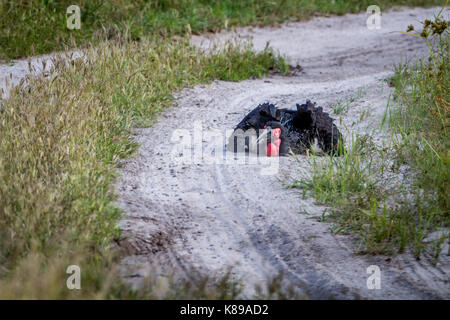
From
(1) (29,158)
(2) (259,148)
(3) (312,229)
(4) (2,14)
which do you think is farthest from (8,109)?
(4) (2,14)

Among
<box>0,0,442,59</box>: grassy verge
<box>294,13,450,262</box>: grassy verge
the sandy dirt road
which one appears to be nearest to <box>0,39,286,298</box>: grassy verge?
the sandy dirt road

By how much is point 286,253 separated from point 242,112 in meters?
3.30

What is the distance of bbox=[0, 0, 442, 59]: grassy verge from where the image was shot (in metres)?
7.82

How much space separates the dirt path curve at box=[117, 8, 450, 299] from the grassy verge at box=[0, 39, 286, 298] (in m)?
0.22

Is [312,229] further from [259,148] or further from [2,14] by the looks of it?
[2,14]

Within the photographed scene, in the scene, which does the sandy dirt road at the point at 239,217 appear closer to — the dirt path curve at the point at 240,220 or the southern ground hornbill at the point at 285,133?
the dirt path curve at the point at 240,220

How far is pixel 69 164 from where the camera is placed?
13.1 ft

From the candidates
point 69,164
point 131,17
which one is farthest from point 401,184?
point 131,17

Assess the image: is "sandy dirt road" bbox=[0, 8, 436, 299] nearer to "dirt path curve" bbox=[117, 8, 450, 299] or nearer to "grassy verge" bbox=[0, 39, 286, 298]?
"dirt path curve" bbox=[117, 8, 450, 299]

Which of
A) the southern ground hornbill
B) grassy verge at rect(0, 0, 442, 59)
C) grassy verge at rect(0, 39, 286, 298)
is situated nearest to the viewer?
grassy verge at rect(0, 39, 286, 298)

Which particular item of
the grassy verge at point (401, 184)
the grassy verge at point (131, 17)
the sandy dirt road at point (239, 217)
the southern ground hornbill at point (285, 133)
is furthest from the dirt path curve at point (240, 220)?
the grassy verge at point (131, 17)

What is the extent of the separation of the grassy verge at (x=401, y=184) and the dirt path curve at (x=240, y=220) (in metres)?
0.13

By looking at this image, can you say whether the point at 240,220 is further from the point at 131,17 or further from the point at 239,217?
the point at 131,17
